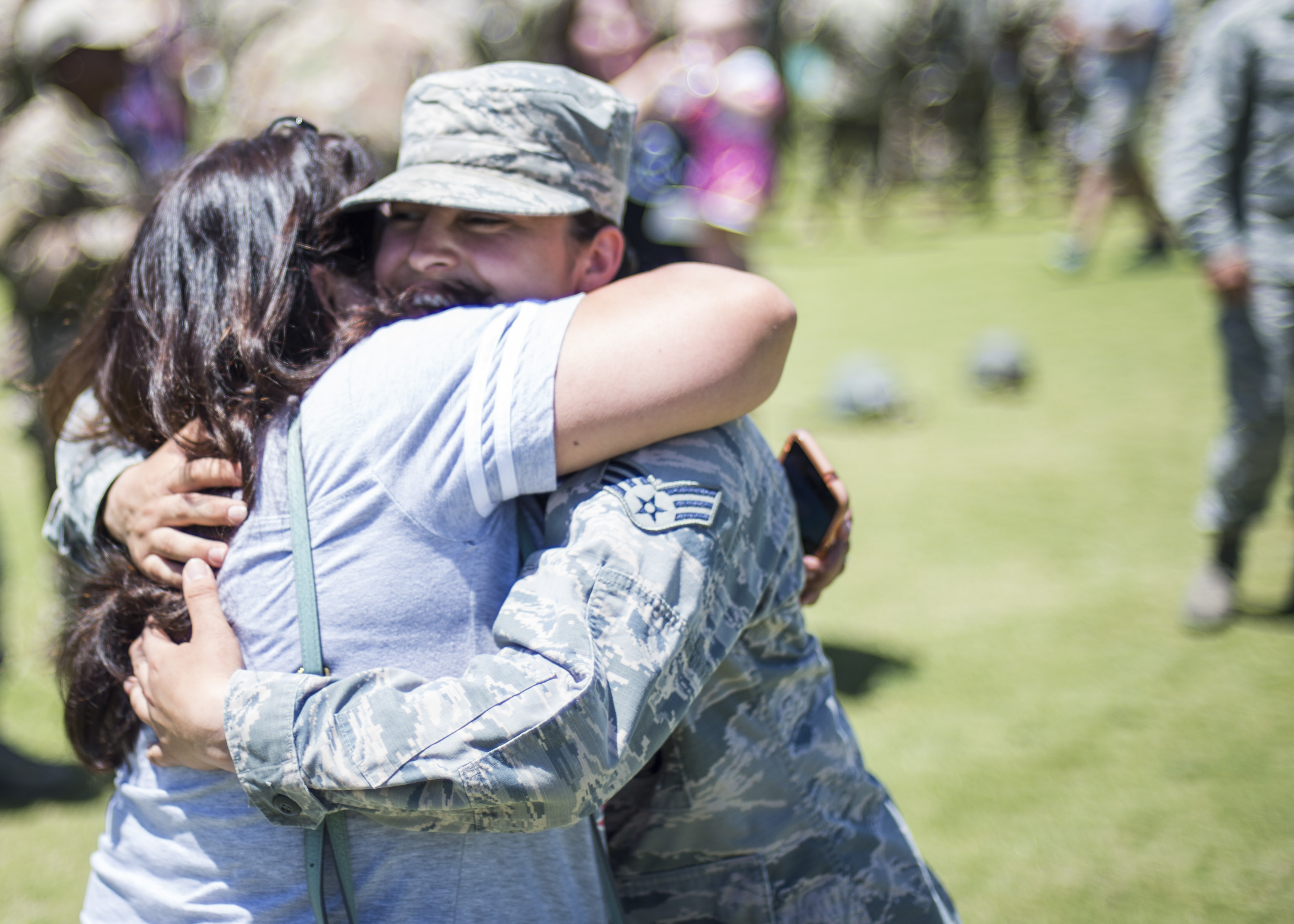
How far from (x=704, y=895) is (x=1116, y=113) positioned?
940cm

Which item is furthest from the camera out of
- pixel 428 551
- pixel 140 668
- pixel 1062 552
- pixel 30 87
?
pixel 30 87

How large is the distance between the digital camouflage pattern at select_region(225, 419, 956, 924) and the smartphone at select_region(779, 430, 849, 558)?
234mm

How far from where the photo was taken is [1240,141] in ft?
12.5

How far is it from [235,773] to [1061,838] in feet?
8.16

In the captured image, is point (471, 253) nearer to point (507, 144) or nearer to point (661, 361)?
point (507, 144)

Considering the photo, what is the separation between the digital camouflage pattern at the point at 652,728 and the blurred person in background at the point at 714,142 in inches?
101

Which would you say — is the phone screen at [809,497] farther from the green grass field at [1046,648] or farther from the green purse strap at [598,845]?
the green grass field at [1046,648]

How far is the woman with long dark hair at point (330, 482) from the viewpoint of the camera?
4.03 ft

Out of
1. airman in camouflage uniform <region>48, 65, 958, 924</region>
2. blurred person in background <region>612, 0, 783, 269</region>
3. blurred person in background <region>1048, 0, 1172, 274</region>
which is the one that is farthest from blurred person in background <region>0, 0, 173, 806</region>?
blurred person in background <region>1048, 0, 1172, 274</region>

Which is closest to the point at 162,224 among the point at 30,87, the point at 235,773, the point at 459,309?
the point at 459,309

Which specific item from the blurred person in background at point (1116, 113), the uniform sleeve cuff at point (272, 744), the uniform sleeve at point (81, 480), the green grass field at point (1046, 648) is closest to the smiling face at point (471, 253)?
the uniform sleeve at point (81, 480)

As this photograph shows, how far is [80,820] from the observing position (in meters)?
3.33

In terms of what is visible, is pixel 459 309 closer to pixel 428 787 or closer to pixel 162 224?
pixel 162 224

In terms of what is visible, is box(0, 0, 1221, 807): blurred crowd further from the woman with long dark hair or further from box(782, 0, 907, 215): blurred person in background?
box(782, 0, 907, 215): blurred person in background
